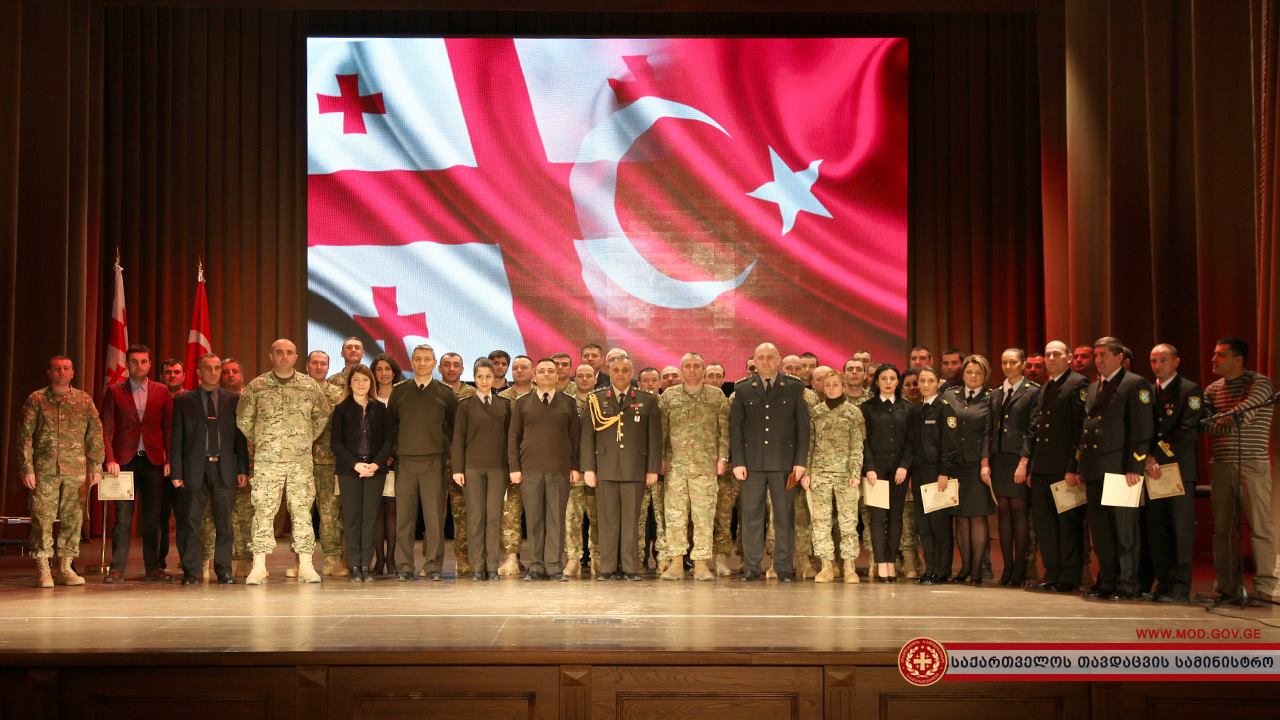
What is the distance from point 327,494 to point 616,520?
1930 millimetres

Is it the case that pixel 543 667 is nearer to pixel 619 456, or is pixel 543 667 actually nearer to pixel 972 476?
pixel 619 456

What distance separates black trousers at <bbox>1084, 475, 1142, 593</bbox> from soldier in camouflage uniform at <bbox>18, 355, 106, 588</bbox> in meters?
6.16

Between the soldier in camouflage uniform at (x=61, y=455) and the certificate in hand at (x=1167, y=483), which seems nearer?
the certificate in hand at (x=1167, y=483)

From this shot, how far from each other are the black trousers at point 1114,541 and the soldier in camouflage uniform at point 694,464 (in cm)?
230

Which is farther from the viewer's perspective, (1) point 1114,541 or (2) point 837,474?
(2) point 837,474

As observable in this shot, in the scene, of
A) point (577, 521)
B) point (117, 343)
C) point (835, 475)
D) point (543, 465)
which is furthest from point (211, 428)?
point (835, 475)

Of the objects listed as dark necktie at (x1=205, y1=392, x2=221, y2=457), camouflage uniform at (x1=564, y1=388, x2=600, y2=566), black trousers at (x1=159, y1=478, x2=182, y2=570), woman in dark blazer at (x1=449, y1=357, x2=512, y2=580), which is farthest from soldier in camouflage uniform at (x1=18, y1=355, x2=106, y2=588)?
camouflage uniform at (x1=564, y1=388, x2=600, y2=566)

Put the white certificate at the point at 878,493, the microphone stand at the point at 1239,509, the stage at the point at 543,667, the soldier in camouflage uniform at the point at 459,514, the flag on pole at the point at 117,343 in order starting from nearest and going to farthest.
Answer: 1. the stage at the point at 543,667
2. the microphone stand at the point at 1239,509
3. the white certificate at the point at 878,493
4. the soldier in camouflage uniform at the point at 459,514
5. the flag on pole at the point at 117,343

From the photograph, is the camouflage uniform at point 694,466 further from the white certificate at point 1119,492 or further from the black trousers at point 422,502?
the white certificate at point 1119,492

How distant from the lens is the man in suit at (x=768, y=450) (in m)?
7.27

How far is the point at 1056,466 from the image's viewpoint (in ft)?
21.9

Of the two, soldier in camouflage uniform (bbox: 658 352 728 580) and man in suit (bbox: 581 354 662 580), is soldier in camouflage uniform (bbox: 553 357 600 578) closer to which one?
man in suit (bbox: 581 354 662 580)

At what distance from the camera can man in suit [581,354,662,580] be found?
736cm

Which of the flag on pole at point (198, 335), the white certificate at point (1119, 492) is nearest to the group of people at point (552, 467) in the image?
the white certificate at point (1119, 492)
